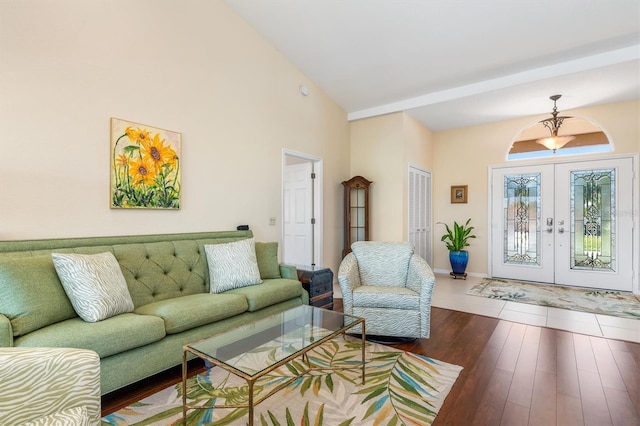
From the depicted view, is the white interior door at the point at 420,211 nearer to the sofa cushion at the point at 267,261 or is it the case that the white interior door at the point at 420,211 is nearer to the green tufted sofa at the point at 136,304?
the sofa cushion at the point at 267,261

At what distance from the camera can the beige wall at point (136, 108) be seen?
2.16 m

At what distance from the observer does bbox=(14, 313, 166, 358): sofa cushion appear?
1648mm

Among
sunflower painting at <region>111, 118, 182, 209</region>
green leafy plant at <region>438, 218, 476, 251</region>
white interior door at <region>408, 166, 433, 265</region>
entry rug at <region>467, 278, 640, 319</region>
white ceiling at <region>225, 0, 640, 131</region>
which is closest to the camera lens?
sunflower painting at <region>111, 118, 182, 209</region>

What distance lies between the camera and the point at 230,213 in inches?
138

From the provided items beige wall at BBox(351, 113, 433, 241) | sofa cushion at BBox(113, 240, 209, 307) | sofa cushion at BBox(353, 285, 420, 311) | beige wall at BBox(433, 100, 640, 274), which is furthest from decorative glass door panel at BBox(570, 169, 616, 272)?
sofa cushion at BBox(113, 240, 209, 307)

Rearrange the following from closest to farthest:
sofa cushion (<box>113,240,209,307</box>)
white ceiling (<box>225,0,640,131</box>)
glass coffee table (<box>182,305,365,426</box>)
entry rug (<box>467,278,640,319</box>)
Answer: glass coffee table (<box>182,305,365,426</box>)
sofa cushion (<box>113,240,209,307</box>)
white ceiling (<box>225,0,640,131</box>)
entry rug (<box>467,278,640,319</box>)

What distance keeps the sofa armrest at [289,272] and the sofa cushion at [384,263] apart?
25.9 inches

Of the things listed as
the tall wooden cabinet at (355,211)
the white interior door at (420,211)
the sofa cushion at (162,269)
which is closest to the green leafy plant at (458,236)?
the white interior door at (420,211)

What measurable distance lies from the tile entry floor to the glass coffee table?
7.00 ft

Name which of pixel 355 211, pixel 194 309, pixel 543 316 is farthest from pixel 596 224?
pixel 194 309

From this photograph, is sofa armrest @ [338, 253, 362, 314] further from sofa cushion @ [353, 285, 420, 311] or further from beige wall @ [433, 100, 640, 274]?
beige wall @ [433, 100, 640, 274]

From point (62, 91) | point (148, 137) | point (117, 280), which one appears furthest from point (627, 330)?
point (62, 91)

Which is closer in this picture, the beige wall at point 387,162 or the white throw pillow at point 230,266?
the white throw pillow at point 230,266

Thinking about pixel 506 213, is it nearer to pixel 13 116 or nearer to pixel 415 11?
pixel 415 11
